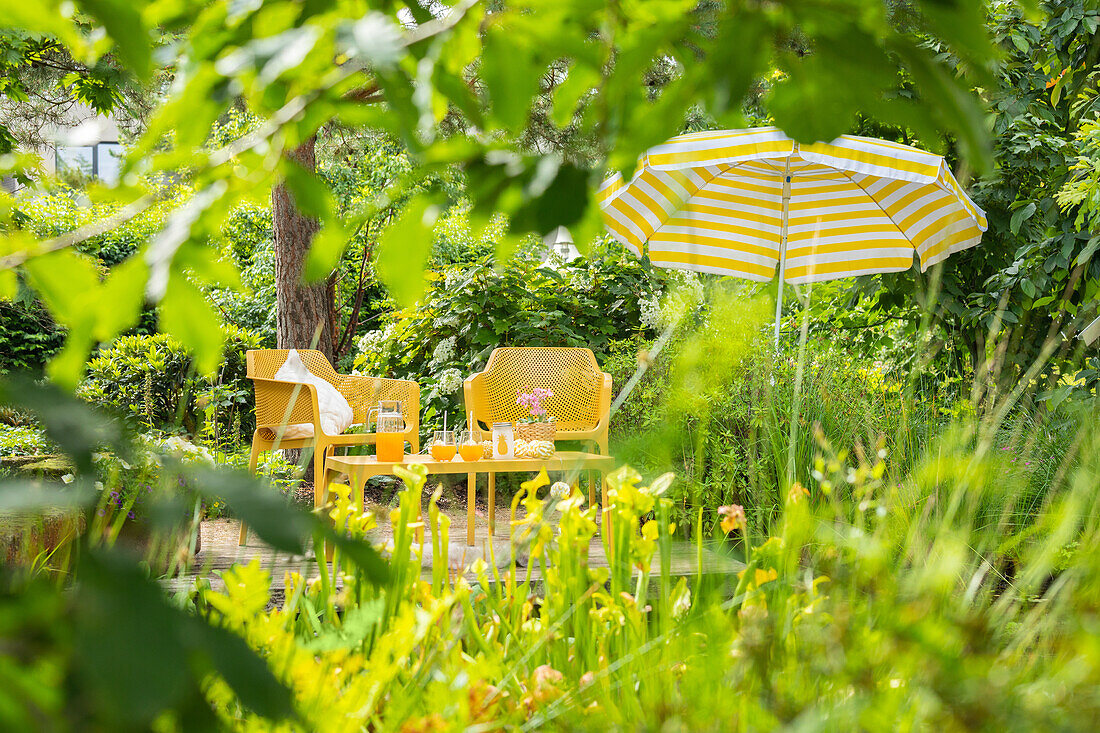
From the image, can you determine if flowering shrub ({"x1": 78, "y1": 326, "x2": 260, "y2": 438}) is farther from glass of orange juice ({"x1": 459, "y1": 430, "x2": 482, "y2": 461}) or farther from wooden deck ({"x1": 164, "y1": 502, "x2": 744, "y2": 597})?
glass of orange juice ({"x1": 459, "y1": 430, "x2": 482, "y2": 461})

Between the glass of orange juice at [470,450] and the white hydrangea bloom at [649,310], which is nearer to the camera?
the glass of orange juice at [470,450]

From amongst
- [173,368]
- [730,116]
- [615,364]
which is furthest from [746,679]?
[173,368]

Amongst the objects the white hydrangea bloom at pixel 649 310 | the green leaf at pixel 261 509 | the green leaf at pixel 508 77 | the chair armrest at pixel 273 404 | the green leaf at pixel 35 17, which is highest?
the white hydrangea bloom at pixel 649 310

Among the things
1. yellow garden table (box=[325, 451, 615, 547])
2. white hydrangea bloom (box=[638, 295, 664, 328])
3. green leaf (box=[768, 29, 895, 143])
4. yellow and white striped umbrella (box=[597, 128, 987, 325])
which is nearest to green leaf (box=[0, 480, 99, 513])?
green leaf (box=[768, 29, 895, 143])

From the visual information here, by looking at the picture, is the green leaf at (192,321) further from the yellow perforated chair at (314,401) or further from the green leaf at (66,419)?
the yellow perforated chair at (314,401)

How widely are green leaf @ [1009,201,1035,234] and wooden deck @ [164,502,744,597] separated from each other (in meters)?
2.98

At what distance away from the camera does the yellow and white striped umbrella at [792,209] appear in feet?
13.6

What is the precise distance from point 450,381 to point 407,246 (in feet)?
16.1

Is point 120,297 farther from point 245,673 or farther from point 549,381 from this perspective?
point 549,381

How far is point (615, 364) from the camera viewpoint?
507 centimetres

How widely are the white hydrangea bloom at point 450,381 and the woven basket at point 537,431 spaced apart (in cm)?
134

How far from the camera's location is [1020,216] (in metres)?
4.44

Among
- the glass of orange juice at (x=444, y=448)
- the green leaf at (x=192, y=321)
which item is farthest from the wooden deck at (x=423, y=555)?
the glass of orange juice at (x=444, y=448)

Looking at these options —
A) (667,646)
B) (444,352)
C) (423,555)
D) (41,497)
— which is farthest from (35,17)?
(444,352)
